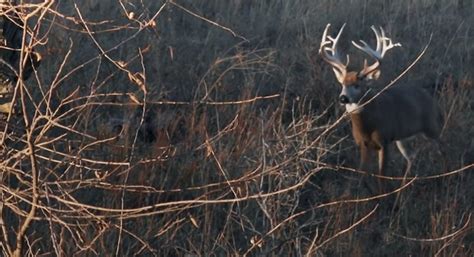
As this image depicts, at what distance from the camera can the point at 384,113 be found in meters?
10.2

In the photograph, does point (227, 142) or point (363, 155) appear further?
point (363, 155)

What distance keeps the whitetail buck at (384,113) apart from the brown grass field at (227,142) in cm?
13

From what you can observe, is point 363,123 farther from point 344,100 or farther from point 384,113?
point 344,100

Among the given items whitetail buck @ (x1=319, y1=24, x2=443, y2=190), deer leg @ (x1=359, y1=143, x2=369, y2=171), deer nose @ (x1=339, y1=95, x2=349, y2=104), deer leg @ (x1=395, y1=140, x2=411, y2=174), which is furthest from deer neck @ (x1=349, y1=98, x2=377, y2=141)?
deer nose @ (x1=339, y1=95, x2=349, y2=104)

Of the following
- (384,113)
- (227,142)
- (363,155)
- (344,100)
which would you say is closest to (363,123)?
(384,113)

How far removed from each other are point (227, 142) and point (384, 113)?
2.52m

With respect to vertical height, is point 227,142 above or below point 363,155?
above

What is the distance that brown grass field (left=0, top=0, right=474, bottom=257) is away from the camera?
14.5 feet

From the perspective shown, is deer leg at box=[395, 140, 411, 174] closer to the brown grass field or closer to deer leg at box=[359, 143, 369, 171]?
the brown grass field

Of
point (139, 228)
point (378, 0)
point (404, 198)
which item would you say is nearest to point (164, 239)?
point (139, 228)

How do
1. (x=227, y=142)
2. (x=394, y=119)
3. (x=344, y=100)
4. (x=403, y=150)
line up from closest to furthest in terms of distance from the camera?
(x=227, y=142) → (x=344, y=100) → (x=403, y=150) → (x=394, y=119)

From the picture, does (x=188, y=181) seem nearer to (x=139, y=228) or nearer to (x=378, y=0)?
(x=139, y=228)

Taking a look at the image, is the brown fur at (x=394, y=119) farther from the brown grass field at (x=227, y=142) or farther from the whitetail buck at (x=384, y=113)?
the brown grass field at (x=227, y=142)

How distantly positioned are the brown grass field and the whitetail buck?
13 cm
